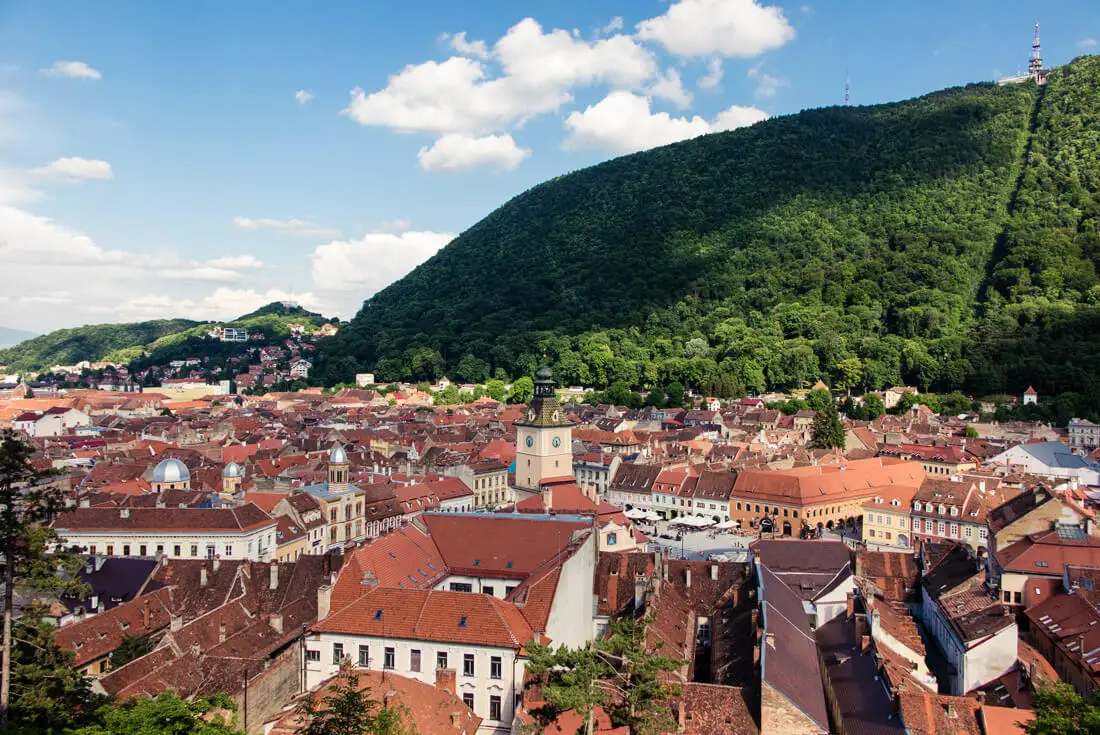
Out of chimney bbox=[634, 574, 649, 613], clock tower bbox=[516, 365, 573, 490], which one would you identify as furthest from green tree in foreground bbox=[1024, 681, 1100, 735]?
clock tower bbox=[516, 365, 573, 490]

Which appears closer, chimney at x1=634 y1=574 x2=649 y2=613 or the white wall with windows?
the white wall with windows

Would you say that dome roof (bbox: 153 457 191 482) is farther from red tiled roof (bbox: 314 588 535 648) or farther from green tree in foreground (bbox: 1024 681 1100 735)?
green tree in foreground (bbox: 1024 681 1100 735)

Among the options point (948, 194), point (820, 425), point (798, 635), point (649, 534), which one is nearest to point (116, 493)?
point (649, 534)

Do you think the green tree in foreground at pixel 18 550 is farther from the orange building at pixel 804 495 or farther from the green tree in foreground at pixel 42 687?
the orange building at pixel 804 495

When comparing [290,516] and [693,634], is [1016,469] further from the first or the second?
[290,516]

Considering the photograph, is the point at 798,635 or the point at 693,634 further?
the point at 693,634
